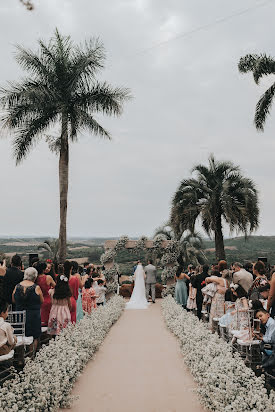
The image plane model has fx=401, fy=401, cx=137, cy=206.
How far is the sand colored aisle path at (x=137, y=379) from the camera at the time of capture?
543 centimetres

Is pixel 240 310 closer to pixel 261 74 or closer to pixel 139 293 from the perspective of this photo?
pixel 139 293

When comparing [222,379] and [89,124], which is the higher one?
[89,124]

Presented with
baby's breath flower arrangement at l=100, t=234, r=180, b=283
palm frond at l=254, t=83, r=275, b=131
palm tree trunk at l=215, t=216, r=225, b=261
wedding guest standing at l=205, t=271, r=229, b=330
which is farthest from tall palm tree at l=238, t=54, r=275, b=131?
wedding guest standing at l=205, t=271, r=229, b=330

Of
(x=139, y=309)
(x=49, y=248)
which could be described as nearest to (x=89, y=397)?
(x=139, y=309)

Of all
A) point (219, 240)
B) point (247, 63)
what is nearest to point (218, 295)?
point (219, 240)

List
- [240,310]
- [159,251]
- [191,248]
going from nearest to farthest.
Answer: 1. [240,310]
2. [159,251]
3. [191,248]

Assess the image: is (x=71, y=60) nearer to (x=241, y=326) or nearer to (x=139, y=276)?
(x=139, y=276)

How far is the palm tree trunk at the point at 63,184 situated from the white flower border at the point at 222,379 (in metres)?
8.90

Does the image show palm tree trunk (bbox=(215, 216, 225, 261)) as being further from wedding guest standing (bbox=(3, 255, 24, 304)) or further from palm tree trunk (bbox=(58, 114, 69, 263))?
wedding guest standing (bbox=(3, 255, 24, 304))

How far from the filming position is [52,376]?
18.2ft

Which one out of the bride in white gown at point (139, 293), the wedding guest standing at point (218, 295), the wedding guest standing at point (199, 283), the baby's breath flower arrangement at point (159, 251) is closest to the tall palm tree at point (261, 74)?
the baby's breath flower arrangement at point (159, 251)

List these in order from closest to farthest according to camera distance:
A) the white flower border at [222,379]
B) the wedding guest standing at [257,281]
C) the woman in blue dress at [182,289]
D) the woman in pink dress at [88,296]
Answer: the white flower border at [222,379], the wedding guest standing at [257,281], the woman in pink dress at [88,296], the woman in blue dress at [182,289]

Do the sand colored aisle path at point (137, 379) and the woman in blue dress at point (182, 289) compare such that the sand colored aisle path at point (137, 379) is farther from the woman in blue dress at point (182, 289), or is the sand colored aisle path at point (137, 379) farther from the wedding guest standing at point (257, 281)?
the woman in blue dress at point (182, 289)

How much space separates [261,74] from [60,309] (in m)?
13.9
